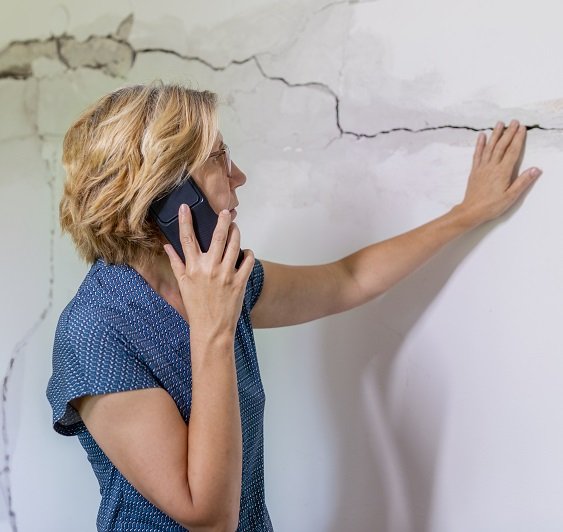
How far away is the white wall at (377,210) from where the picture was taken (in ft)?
2.93

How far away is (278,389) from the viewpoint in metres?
Answer: 1.17

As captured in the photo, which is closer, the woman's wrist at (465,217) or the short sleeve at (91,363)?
the short sleeve at (91,363)

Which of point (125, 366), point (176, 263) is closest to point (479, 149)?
point (176, 263)

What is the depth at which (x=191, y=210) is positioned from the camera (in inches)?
31.9

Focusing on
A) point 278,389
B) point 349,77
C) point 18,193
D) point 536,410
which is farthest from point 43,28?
point 536,410

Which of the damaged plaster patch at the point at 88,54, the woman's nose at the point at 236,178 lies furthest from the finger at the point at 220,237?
the damaged plaster patch at the point at 88,54

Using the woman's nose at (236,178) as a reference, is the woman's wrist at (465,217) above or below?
below

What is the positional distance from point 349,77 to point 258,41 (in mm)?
185

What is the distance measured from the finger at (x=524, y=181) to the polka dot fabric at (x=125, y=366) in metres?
0.40

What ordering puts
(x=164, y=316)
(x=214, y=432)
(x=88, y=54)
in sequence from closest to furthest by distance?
(x=214, y=432) → (x=164, y=316) → (x=88, y=54)

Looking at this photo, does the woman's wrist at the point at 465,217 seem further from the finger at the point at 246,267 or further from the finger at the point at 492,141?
the finger at the point at 246,267

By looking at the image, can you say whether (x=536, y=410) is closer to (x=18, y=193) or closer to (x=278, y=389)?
(x=278, y=389)

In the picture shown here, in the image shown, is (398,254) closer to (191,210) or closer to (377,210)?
(377,210)

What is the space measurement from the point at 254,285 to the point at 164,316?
18 centimetres
